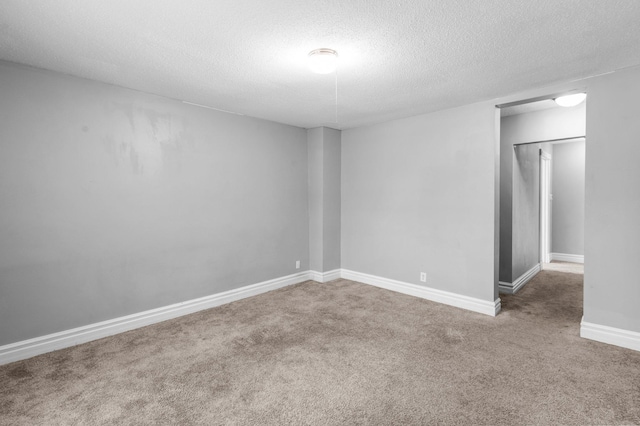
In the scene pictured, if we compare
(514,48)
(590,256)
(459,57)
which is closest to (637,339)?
(590,256)

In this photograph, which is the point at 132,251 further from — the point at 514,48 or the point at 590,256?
the point at 590,256

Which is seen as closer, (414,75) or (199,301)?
(414,75)

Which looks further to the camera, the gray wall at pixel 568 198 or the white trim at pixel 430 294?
the gray wall at pixel 568 198

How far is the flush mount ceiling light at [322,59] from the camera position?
7.57 ft

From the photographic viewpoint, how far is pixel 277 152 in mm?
4590

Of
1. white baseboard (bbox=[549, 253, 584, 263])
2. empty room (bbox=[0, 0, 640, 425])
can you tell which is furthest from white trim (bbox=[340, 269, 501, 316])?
white baseboard (bbox=[549, 253, 584, 263])

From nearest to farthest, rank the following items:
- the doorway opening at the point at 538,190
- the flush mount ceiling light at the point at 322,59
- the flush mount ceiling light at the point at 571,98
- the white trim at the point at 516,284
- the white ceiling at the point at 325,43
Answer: the white ceiling at the point at 325,43, the flush mount ceiling light at the point at 322,59, the flush mount ceiling light at the point at 571,98, the doorway opening at the point at 538,190, the white trim at the point at 516,284

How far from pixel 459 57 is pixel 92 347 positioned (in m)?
4.00

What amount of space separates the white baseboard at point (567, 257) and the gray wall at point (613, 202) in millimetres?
4318

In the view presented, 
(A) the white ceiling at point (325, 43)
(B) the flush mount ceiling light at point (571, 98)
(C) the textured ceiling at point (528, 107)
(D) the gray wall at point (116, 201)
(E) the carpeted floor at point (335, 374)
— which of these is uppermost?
(C) the textured ceiling at point (528, 107)

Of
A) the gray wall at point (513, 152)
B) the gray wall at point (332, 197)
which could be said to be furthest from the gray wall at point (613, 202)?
the gray wall at point (332, 197)

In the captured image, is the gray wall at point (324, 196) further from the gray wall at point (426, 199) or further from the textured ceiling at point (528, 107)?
the textured ceiling at point (528, 107)

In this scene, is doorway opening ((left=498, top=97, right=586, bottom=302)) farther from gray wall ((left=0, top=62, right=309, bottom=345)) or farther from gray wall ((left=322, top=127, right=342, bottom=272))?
gray wall ((left=0, top=62, right=309, bottom=345))

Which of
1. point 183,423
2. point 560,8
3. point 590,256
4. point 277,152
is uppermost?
point 560,8
